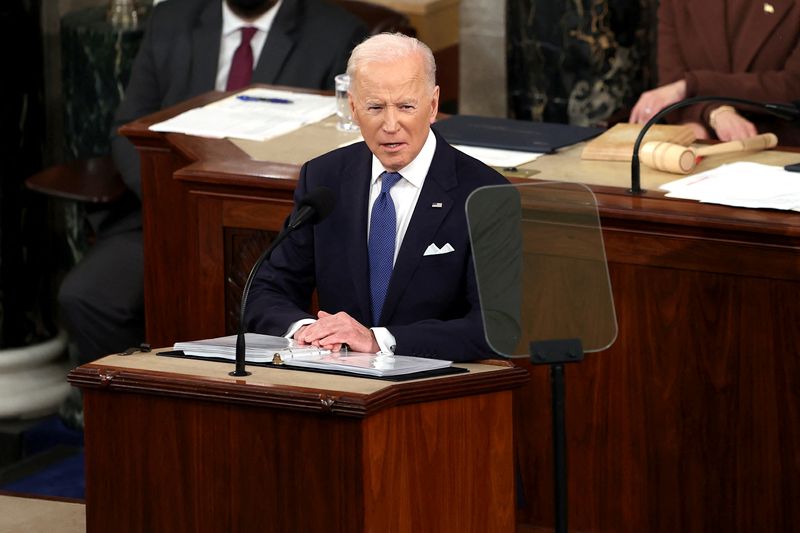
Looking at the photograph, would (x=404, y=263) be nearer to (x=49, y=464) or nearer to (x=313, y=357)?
(x=313, y=357)

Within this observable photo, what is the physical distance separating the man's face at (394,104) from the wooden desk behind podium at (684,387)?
2.47ft

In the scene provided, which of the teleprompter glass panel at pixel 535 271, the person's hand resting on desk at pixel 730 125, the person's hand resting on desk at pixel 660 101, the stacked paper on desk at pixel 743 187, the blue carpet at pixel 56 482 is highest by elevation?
the person's hand resting on desk at pixel 660 101

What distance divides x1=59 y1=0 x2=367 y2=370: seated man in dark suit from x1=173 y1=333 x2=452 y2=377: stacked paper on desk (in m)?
2.33

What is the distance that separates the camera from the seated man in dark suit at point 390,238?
10.8 feet

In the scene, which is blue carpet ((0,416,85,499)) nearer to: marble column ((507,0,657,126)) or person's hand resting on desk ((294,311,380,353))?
person's hand resting on desk ((294,311,380,353))

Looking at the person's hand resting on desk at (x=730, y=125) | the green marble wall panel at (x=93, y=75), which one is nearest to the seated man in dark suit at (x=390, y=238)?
the person's hand resting on desk at (x=730, y=125)

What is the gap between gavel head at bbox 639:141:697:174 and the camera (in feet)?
14.0

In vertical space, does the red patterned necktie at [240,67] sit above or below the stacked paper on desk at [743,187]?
above

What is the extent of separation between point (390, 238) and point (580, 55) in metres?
3.05

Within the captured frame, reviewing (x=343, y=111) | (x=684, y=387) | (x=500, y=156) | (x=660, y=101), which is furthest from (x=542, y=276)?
(x=660, y=101)

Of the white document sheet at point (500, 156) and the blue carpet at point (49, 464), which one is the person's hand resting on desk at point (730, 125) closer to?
the white document sheet at point (500, 156)

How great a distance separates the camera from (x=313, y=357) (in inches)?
122

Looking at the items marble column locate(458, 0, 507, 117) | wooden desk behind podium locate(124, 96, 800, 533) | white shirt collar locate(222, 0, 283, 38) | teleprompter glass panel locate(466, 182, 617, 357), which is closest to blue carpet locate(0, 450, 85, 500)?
white shirt collar locate(222, 0, 283, 38)

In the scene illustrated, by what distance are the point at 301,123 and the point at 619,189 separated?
1.27 metres
